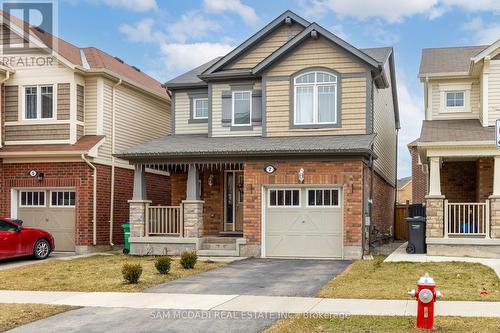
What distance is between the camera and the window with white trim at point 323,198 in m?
19.2

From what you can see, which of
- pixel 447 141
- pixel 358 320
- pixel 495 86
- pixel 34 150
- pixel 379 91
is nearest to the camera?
pixel 358 320

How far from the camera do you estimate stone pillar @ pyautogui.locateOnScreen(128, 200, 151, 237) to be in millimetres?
20469

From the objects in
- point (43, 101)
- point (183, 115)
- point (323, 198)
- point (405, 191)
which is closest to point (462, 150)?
point (323, 198)

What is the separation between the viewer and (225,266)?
17.0m

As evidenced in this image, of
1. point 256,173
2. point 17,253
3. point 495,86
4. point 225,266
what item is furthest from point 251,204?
point 495,86

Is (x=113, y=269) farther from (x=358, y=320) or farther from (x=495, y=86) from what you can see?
(x=495, y=86)

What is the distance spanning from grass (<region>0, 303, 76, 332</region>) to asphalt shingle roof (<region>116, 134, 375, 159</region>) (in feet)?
29.7

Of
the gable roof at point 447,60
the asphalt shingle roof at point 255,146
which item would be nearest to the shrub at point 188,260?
the asphalt shingle roof at point 255,146

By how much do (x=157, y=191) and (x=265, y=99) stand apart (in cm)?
717

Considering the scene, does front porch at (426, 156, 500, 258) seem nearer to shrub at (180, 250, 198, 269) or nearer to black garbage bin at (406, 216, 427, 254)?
black garbage bin at (406, 216, 427, 254)

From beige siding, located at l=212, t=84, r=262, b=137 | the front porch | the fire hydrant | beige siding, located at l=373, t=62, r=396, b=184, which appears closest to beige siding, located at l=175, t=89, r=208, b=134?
beige siding, located at l=212, t=84, r=262, b=137

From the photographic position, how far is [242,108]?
851 inches

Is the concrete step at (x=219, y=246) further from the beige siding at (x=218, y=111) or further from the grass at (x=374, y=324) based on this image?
the grass at (x=374, y=324)

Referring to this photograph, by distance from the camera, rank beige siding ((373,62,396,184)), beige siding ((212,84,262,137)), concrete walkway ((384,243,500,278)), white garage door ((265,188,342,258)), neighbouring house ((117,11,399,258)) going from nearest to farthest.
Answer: concrete walkway ((384,243,500,278))
neighbouring house ((117,11,399,258))
white garage door ((265,188,342,258))
beige siding ((212,84,262,137))
beige siding ((373,62,396,184))
